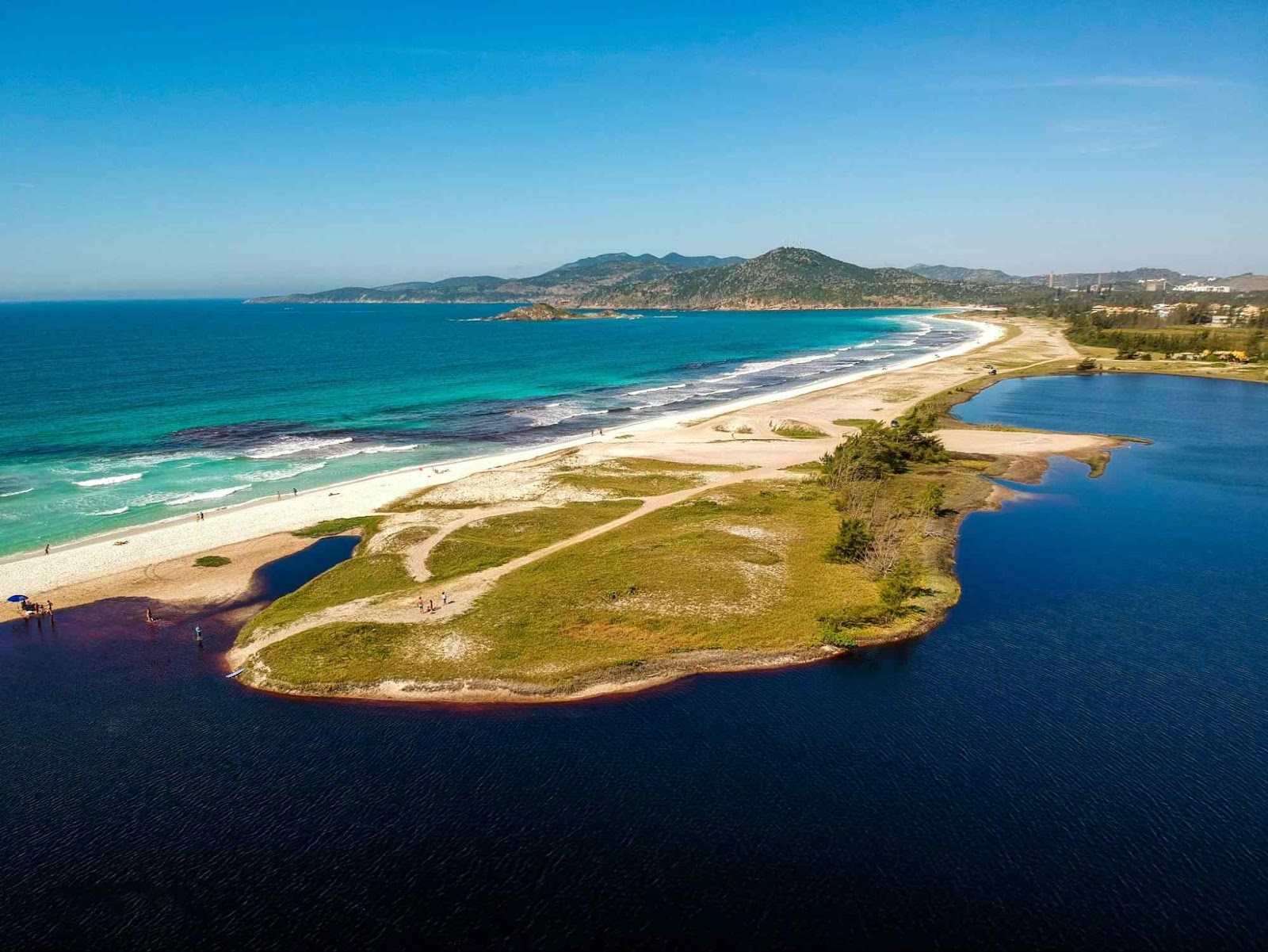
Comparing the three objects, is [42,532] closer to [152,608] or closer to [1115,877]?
[152,608]

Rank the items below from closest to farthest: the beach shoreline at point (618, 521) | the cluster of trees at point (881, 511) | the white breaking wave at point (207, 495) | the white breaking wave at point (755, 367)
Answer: the beach shoreline at point (618, 521) < the cluster of trees at point (881, 511) < the white breaking wave at point (207, 495) < the white breaking wave at point (755, 367)

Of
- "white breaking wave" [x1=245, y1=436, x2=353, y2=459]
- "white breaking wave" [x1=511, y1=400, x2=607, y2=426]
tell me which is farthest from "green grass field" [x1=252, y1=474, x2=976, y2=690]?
"white breaking wave" [x1=511, y1=400, x2=607, y2=426]

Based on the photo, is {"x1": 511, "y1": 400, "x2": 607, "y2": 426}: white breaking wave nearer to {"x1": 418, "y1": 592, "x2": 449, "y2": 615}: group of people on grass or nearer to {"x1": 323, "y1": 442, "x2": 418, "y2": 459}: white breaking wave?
{"x1": 323, "y1": 442, "x2": 418, "y2": 459}: white breaking wave

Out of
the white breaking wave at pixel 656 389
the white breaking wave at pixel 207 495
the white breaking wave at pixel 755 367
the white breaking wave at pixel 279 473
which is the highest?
the white breaking wave at pixel 755 367

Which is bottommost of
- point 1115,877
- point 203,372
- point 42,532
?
point 1115,877

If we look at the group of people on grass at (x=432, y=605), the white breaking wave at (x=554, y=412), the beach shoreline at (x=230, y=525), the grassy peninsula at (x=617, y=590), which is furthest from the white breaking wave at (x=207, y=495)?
the white breaking wave at (x=554, y=412)

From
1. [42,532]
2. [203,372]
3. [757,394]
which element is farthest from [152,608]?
[203,372]

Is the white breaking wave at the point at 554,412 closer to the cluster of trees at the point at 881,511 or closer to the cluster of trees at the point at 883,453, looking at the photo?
the cluster of trees at the point at 881,511
